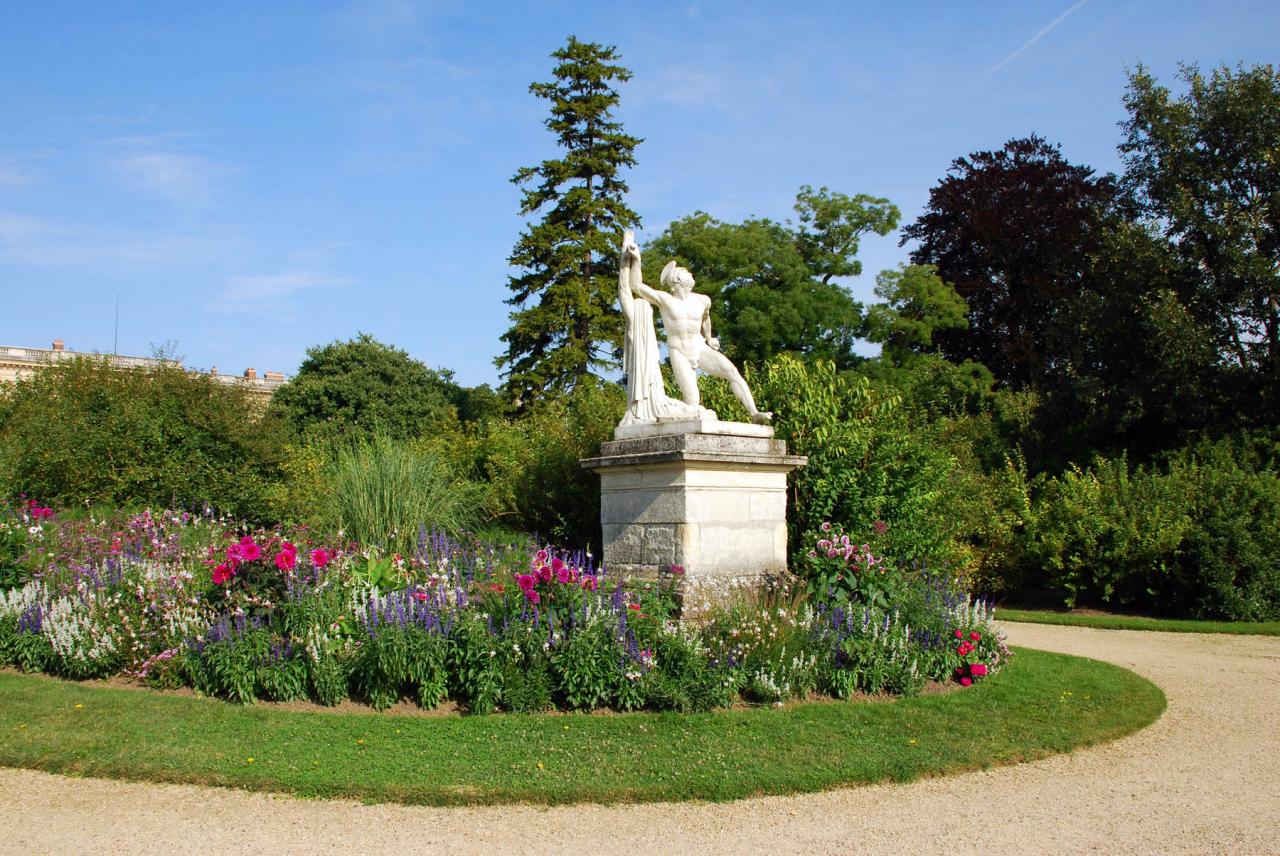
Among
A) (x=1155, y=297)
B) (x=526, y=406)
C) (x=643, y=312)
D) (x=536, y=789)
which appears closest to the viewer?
(x=536, y=789)

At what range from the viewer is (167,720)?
5949 mm

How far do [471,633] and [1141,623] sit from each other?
385 inches

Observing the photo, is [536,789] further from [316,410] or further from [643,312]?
[316,410]

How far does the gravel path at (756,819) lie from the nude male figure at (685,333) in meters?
4.22

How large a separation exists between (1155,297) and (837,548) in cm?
1156

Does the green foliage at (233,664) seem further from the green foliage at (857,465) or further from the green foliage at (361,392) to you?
the green foliage at (361,392)

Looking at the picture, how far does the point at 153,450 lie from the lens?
14383 mm

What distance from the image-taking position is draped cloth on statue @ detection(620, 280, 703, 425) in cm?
832

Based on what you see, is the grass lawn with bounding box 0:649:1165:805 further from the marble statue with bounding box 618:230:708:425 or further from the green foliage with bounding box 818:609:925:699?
the marble statue with bounding box 618:230:708:425

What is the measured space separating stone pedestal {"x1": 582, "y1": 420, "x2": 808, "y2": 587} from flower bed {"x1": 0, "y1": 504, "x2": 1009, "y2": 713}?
371 millimetres

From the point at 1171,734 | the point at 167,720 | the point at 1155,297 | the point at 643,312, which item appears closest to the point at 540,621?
the point at 167,720

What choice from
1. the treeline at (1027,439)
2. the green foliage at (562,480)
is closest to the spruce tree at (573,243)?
the treeline at (1027,439)

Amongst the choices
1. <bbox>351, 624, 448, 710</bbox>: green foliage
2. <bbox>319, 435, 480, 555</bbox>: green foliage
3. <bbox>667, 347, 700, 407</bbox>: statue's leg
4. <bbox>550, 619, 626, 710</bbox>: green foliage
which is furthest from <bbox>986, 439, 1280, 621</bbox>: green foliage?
<bbox>351, 624, 448, 710</bbox>: green foliage

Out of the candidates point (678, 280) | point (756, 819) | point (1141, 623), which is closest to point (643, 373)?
point (678, 280)
